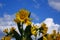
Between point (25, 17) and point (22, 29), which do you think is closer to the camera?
point (25, 17)

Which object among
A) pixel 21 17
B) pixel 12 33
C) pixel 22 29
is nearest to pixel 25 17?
pixel 21 17

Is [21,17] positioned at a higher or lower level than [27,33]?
higher

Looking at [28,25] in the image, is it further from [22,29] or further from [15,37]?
[15,37]

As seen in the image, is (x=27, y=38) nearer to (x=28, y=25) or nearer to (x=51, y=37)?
(x=28, y=25)

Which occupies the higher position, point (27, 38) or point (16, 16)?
point (16, 16)

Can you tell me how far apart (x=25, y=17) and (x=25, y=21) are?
0.23ft

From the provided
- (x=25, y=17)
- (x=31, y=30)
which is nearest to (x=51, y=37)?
(x=31, y=30)

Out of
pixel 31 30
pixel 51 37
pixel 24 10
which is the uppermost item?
pixel 24 10

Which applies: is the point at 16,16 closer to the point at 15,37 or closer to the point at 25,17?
the point at 25,17

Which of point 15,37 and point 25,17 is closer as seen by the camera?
point 25,17

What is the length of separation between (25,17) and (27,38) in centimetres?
37

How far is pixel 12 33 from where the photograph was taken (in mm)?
2674

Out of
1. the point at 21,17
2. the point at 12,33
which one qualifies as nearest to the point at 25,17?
the point at 21,17

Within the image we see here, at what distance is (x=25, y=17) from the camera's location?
7.97 feet
